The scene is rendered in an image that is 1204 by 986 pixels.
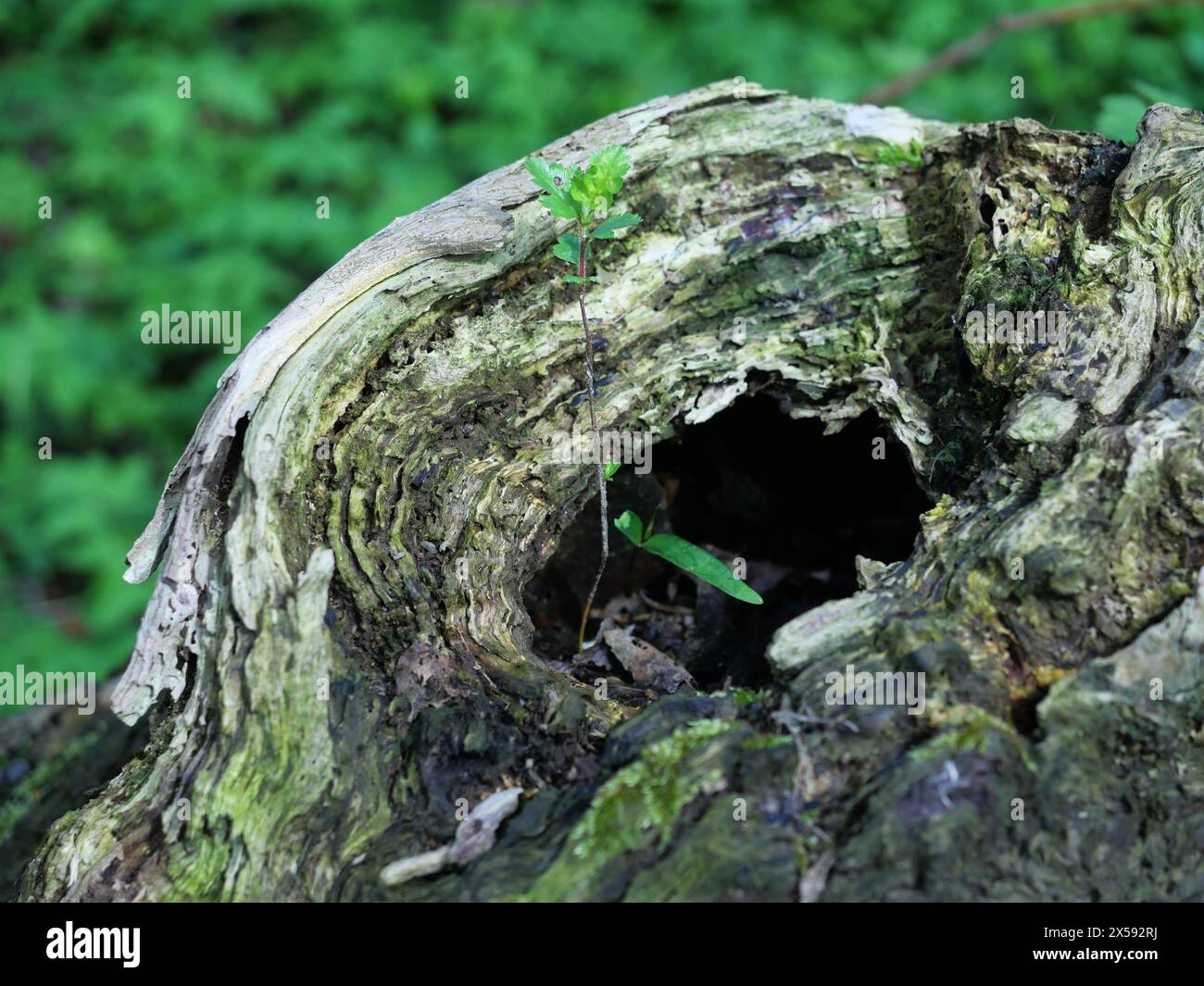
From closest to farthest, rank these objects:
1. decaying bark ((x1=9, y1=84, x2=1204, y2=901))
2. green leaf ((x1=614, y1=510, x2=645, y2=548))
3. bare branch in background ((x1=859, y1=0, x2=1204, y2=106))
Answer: decaying bark ((x1=9, y1=84, x2=1204, y2=901)) < green leaf ((x1=614, y1=510, x2=645, y2=548)) < bare branch in background ((x1=859, y1=0, x2=1204, y2=106))

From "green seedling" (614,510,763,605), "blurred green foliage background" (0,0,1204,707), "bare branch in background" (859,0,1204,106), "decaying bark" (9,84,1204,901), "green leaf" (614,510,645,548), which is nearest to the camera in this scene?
"decaying bark" (9,84,1204,901)

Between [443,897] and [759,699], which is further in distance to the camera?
[759,699]

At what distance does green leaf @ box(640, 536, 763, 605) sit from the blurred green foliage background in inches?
150

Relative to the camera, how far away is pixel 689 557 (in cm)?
260

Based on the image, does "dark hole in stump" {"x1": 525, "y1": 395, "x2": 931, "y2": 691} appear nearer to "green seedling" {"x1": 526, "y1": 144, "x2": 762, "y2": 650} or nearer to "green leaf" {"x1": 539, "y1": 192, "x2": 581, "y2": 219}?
"green seedling" {"x1": 526, "y1": 144, "x2": 762, "y2": 650}

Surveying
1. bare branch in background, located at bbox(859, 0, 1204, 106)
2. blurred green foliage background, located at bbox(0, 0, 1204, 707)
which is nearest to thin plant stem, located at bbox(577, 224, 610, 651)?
bare branch in background, located at bbox(859, 0, 1204, 106)

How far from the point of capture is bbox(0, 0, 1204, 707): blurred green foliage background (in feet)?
18.4

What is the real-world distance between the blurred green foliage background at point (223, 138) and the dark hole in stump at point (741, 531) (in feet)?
10.2

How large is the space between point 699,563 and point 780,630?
62 cm

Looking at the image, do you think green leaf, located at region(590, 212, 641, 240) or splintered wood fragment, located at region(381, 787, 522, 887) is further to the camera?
green leaf, located at region(590, 212, 641, 240)

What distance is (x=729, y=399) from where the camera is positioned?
2.70 meters

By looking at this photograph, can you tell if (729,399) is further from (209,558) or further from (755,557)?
(209,558)
